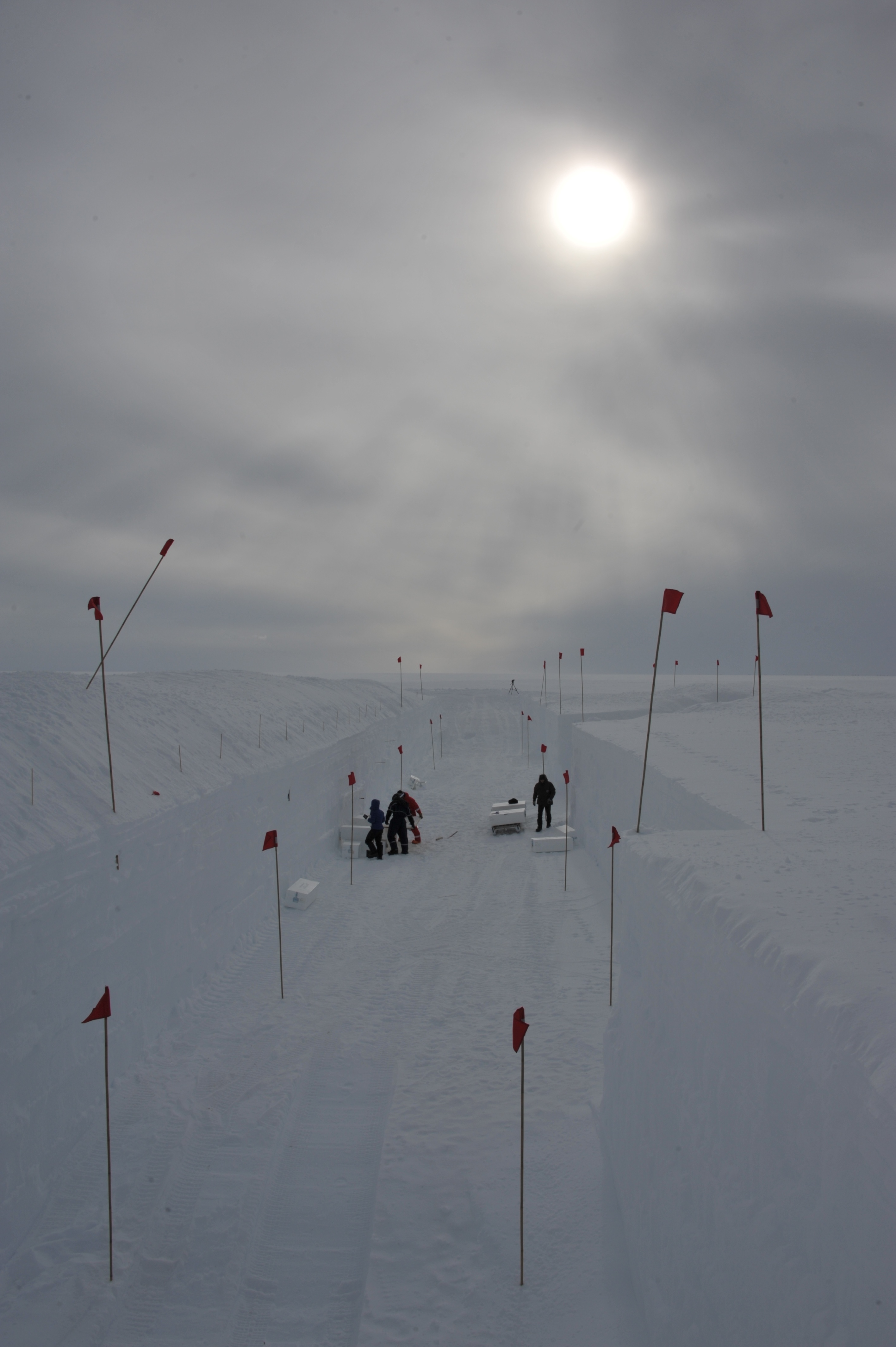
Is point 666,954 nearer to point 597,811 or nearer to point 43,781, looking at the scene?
point 43,781

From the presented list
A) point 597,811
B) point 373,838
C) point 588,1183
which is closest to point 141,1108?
point 588,1183

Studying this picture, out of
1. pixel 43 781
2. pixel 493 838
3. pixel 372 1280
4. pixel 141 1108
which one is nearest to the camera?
pixel 372 1280

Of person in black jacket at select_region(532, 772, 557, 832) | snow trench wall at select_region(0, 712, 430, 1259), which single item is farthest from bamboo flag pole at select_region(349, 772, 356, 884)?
person in black jacket at select_region(532, 772, 557, 832)

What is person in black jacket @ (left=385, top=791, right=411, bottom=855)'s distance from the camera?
14805mm

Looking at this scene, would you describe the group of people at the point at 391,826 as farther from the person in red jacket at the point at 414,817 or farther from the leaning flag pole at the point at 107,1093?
the leaning flag pole at the point at 107,1093

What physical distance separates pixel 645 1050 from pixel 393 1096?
279cm

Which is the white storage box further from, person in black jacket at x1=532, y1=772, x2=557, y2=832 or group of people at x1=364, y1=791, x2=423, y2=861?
person in black jacket at x1=532, y1=772, x2=557, y2=832

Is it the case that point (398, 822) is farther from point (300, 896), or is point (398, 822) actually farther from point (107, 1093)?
point (107, 1093)

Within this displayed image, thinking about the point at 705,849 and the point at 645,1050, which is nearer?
the point at 645,1050

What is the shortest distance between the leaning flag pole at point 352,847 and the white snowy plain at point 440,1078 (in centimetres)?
225

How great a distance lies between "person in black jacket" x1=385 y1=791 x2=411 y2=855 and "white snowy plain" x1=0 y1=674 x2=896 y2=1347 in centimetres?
369

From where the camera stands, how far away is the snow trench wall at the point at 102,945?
538 cm

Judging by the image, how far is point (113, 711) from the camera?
1112 cm

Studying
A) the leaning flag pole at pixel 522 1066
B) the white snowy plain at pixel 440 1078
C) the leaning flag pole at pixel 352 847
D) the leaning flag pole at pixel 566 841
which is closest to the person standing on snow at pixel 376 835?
the leaning flag pole at pixel 352 847
